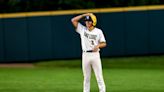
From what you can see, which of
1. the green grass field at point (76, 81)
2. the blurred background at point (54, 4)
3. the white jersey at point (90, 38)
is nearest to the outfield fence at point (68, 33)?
the green grass field at point (76, 81)

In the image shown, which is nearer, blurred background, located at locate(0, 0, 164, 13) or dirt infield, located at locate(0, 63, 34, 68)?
dirt infield, located at locate(0, 63, 34, 68)

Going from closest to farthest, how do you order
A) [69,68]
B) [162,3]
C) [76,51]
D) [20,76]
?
[20,76]
[69,68]
[76,51]
[162,3]

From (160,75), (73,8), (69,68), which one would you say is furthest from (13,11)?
(160,75)

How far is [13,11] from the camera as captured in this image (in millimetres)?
26562

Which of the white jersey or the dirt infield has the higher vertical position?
the white jersey

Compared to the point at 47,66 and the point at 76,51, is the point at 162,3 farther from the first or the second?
the point at 47,66

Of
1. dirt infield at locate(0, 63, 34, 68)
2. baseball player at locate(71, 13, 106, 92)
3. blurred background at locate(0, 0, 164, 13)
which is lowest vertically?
dirt infield at locate(0, 63, 34, 68)

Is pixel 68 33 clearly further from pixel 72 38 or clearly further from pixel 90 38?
pixel 90 38

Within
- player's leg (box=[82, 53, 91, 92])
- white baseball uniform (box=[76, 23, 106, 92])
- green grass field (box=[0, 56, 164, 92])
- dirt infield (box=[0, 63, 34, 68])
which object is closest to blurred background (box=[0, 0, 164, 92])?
dirt infield (box=[0, 63, 34, 68])

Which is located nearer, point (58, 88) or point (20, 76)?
point (58, 88)

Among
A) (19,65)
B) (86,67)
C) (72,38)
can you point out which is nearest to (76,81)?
(86,67)

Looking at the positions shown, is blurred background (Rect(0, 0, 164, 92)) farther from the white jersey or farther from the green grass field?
the white jersey

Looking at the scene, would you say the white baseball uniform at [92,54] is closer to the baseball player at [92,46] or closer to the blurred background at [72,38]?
the baseball player at [92,46]

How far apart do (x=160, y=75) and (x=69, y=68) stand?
18.4 ft
